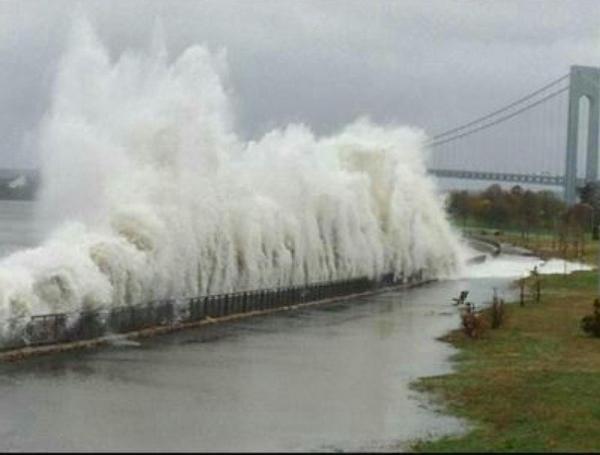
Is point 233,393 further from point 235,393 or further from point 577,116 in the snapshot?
point 577,116

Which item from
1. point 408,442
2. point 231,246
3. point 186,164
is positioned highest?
point 186,164

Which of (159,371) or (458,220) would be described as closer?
(159,371)

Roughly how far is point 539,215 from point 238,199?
4089 inches

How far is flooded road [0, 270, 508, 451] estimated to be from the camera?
18828 millimetres

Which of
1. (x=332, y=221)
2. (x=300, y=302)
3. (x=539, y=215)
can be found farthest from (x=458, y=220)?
(x=300, y=302)

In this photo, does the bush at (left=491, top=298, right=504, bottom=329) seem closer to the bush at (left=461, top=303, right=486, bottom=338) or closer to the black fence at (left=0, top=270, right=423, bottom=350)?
the bush at (left=461, top=303, right=486, bottom=338)

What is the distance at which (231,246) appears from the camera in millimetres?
49531

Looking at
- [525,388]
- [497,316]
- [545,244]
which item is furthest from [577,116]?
[525,388]

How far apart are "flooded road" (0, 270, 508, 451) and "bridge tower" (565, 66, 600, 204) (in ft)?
296

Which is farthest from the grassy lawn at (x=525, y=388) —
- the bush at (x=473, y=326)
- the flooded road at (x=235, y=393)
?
the flooded road at (x=235, y=393)

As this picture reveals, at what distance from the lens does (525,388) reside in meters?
25.5

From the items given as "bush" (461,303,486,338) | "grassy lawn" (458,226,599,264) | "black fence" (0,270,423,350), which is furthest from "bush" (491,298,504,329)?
"grassy lawn" (458,226,599,264)

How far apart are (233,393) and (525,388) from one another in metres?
6.79

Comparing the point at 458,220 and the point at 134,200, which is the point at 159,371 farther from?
the point at 458,220
